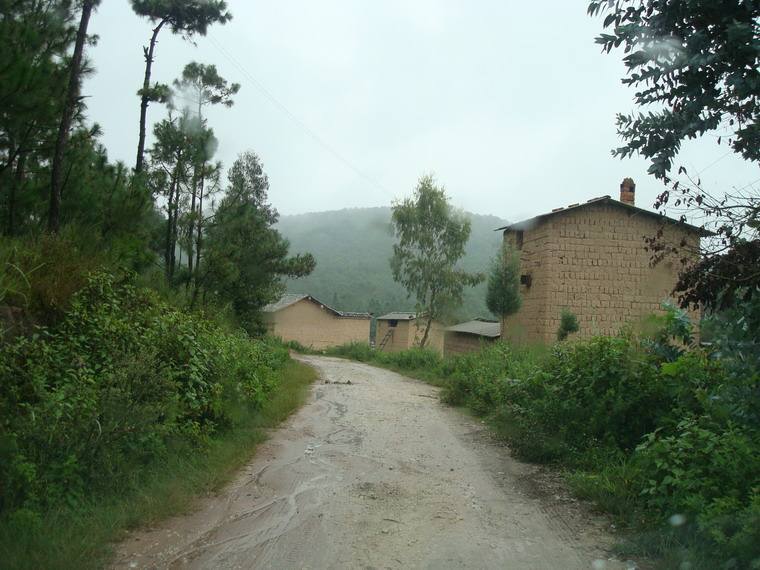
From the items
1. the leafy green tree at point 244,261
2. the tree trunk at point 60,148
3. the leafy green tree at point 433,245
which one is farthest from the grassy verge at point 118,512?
the leafy green tree at point 433,245

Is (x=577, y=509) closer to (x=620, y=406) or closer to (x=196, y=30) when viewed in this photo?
(x=620, y=406)

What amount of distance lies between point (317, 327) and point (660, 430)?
45.9 m

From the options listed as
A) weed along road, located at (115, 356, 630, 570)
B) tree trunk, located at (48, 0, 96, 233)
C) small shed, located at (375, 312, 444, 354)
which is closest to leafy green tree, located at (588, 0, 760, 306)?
weed along road, located at (115, 356, 630, 570)

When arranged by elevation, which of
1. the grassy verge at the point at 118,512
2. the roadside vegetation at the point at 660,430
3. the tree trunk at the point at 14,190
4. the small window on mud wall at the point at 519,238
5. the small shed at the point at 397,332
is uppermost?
the small window on mud wall at the point at 519,238

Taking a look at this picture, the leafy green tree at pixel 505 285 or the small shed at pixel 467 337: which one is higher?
the leafy green tree at pixel 505 285

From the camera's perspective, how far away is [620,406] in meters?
7.44

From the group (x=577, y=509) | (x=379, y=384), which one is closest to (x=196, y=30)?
(x=379, y=384)

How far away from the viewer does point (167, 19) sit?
17.3 meters

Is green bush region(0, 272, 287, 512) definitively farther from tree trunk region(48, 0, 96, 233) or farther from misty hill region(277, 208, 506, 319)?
misty hill region(277, 208, 506, 319)

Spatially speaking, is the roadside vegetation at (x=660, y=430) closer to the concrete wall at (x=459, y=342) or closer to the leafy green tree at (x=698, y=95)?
the leafy green tree at (x=698, y=95)

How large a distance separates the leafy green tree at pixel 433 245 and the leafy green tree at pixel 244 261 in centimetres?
1135

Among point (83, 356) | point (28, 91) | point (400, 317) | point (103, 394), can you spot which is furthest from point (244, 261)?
point (400, 317)

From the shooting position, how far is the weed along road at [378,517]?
15.6 ft

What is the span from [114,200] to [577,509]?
9248mm
